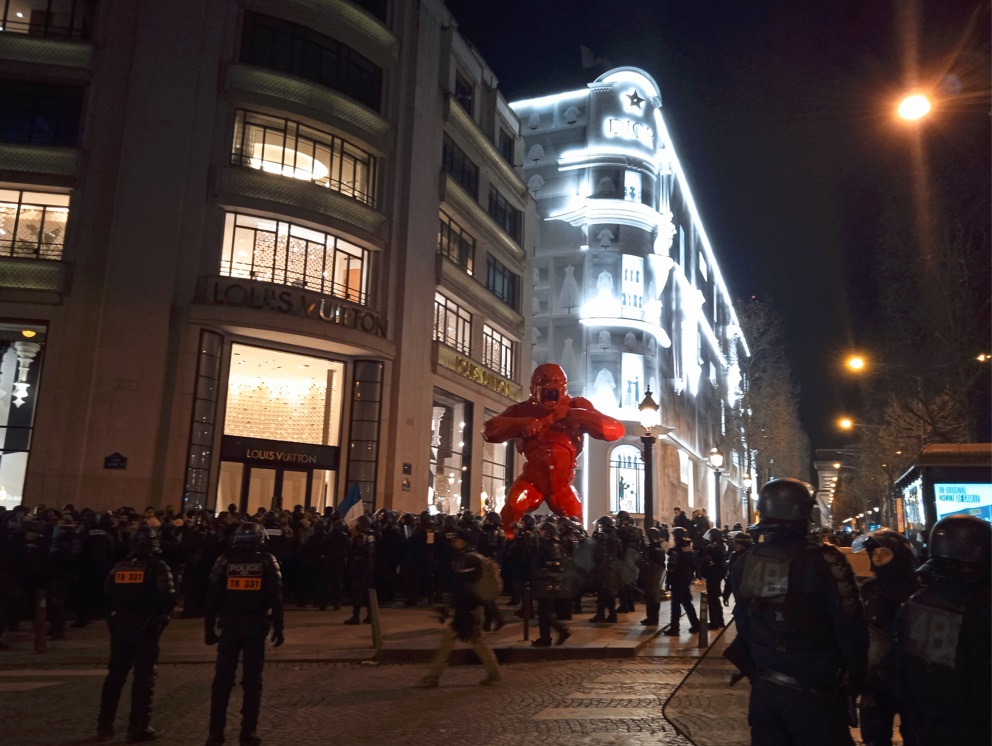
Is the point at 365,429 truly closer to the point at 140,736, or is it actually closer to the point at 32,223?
the point at 32,223

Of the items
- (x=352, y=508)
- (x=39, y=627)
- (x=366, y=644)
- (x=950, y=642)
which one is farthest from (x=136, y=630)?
(x=352, y=508)

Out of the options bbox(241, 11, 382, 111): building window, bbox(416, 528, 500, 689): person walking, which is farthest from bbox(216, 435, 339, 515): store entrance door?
bbox(416, 528, 500, 689): person walking

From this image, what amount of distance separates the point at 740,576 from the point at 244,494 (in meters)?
20.4

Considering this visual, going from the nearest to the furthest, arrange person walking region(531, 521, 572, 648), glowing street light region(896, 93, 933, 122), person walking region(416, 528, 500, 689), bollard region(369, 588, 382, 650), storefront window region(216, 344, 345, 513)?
person walking region(416, 528, 500, 689), glowing street light region(896, 93, 933, 122), bollard region(369, 588, 382, 650), person walking region(531, 521, 572, 648), storefront window region(216, 344, 345, 513)

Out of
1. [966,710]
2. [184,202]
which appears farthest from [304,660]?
[184,202]

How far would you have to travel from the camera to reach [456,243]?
3108 centimetres

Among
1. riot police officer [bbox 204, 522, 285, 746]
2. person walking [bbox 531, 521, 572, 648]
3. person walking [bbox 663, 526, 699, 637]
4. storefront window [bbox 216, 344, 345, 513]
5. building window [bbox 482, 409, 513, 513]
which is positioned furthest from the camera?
building window [bbox 482, 409, 513, 513]

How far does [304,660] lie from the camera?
10.9 meters

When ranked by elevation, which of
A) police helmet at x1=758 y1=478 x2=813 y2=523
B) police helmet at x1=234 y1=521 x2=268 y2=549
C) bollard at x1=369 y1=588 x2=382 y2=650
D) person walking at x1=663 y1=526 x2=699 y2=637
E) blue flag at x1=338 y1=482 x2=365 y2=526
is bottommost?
bollard at x1=369 y1=588 x2=382 y2=650

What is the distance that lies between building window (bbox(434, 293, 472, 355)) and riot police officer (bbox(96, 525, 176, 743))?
2129 centimetres

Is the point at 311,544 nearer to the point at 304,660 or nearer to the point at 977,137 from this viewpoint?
the point at 304,660

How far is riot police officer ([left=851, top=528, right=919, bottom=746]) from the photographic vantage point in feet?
17.3

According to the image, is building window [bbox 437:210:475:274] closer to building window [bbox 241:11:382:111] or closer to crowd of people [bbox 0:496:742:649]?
building window [bbox 241:11:382:111]

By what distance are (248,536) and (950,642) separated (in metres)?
5.48
